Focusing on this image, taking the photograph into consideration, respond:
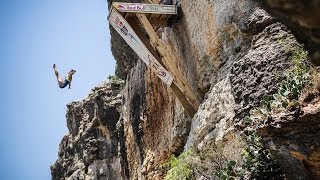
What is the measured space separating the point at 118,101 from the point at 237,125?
22.1 metres

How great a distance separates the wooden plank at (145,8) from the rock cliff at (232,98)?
48cm

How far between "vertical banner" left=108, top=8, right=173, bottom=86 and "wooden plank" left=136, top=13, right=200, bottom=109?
299mm

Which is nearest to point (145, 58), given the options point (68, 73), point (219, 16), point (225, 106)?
point (219, 16)

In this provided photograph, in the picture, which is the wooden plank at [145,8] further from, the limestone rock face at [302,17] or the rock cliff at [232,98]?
the limestone rock face at [302,17]

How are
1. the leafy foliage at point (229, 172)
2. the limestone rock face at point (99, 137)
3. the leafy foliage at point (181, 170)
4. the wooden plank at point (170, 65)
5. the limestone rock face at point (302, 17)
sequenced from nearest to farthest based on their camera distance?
the limestone rock face at point (302, 17)
the leafy foliage at point (229, 172)
the leafy foliage at point (181, 170)
the wooden plank at point (170, 65)
the limestone rock face at point (99, 137)

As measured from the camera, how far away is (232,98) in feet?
29.8

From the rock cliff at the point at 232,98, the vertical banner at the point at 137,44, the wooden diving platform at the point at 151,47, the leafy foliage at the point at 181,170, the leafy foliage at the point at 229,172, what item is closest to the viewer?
the rock cliff at the point at 232,98

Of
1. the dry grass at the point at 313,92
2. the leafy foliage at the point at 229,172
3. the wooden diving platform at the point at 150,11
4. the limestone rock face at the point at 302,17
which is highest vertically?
the wooden diving platform at the point at 150,11

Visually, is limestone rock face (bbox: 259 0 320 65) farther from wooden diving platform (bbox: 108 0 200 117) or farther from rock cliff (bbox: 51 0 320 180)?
wooden diving platform (bbox: 108 0 200 117)

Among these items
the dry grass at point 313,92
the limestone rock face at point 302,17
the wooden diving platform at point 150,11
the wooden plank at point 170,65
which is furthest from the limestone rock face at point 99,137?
the limestone rock face at point 302,17

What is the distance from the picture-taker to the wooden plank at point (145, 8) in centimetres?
1254

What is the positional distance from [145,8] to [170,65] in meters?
2.20

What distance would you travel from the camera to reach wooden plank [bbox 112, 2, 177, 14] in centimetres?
1254

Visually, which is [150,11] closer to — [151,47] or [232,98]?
[151,47]
